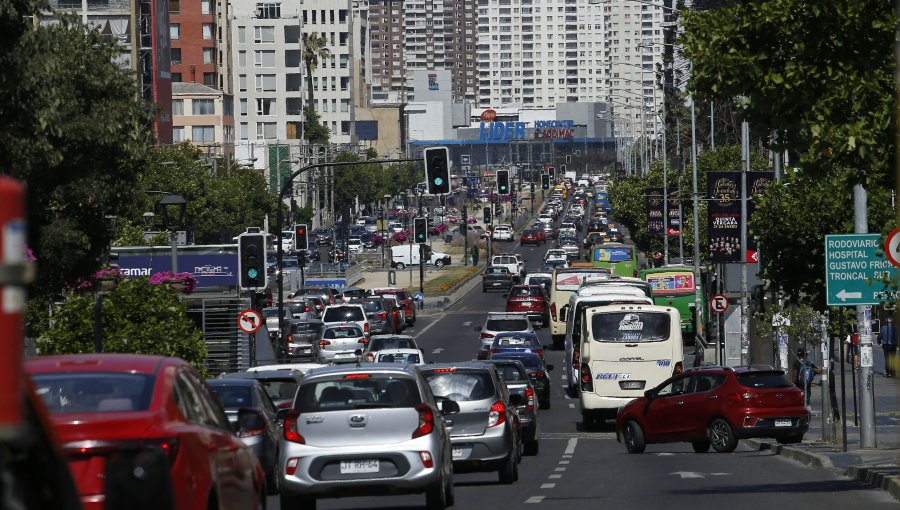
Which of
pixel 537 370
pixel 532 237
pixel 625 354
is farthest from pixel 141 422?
pixel 532 237

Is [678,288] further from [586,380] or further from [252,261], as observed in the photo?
[252,261]

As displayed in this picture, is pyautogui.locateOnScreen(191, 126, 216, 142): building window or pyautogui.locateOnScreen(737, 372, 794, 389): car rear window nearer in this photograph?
pyautogui.locateOnScreen(737, 372, 794, 389): car rear window

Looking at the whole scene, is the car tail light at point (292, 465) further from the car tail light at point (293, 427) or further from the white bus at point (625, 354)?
the white bus at point (625, 354)


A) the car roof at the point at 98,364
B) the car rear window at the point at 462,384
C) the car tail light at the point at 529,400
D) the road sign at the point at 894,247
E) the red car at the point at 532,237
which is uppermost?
the road sign at the point at 894,247

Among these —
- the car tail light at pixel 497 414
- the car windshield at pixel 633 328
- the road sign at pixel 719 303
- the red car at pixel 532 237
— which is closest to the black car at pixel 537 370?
the car windshield at pixel 633 328

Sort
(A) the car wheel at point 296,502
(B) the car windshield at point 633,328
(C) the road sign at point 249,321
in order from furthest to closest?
(C) the road sign at point 249,321 → (B) the car windshield at point 633,328 → (A) the car wheel at point 296,502

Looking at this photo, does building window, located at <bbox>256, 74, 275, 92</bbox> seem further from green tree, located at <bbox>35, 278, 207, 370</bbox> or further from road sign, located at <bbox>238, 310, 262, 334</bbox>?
green tree, located at <bbox>35, 278, 207, 370</bbox>

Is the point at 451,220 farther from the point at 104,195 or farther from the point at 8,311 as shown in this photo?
the point at 8,311

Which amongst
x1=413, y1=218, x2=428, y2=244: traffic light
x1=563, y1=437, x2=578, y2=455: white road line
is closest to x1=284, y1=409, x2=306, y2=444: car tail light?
x1=563, y1=437, x2=578, y2=455: white road line

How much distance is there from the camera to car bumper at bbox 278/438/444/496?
14984mm

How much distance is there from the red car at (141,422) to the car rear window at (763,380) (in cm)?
1889

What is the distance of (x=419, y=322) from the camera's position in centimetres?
7369

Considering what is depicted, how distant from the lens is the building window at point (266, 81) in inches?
6816

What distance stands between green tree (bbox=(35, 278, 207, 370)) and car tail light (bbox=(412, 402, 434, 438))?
50.5 feet
